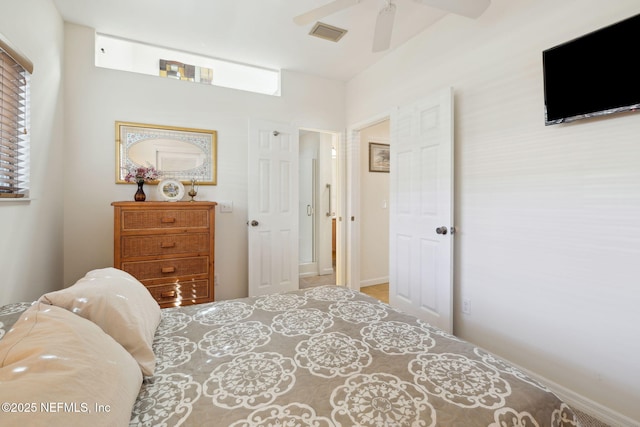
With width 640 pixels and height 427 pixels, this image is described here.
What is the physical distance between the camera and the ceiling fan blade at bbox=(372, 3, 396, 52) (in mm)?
1895

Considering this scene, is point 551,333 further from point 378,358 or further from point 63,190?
point 63,190

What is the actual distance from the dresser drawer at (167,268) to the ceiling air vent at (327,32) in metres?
2.31

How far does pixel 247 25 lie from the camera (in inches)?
103

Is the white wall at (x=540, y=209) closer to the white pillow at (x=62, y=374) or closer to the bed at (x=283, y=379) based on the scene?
the bed at (x=283, y=379)

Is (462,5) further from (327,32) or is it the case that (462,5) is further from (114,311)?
(114,311)

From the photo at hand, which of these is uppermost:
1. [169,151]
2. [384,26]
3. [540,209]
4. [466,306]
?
[384,26]

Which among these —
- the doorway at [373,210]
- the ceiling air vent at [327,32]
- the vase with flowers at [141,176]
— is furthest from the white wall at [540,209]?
the vase with flowers at [141,176]

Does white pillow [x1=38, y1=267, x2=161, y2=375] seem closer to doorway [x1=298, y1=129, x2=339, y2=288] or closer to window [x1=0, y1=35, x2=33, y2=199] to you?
window [x1=0, y1=35, x2=33, y2=199]

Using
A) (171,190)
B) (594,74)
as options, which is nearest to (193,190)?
(171,190)

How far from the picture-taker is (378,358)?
1079 mm

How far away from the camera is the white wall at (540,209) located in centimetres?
Answer: 154

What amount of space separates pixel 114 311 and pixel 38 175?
176 cm

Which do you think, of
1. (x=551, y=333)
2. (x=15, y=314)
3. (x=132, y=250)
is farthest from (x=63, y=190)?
(x=551, y=333)

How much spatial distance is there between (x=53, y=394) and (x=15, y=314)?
2.69 feet
